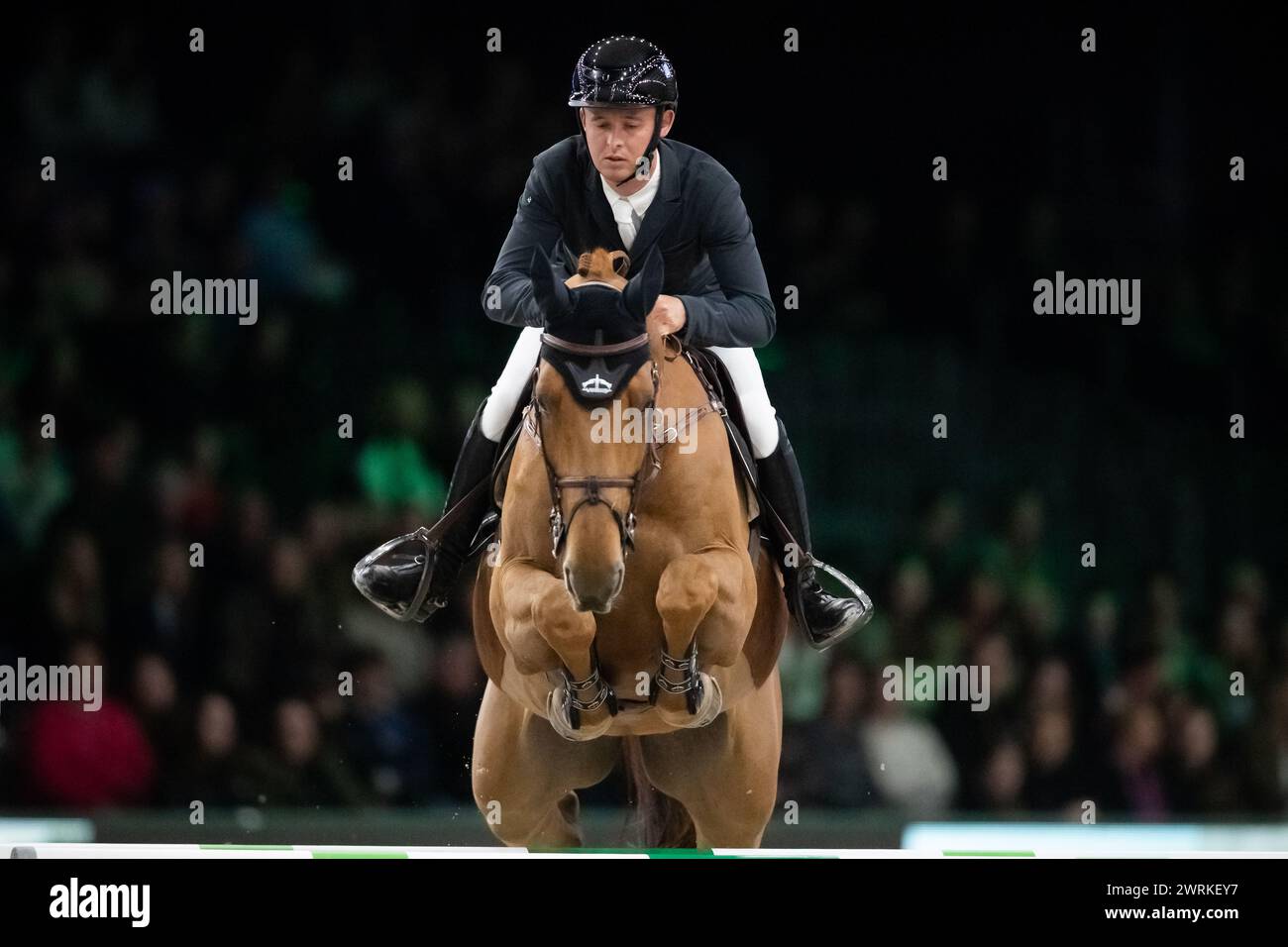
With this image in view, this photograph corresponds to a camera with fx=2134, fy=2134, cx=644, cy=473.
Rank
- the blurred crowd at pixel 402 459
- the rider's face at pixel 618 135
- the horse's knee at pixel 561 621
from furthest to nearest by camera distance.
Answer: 1. the blurred crowd at pixel 402 459
2. the rider's face at pixel 618 135
3. the horse's knee at pixel 561 621

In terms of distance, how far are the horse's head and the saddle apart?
1.92 ft

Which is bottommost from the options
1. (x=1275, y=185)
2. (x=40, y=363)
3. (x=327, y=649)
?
(x=327, y=649)

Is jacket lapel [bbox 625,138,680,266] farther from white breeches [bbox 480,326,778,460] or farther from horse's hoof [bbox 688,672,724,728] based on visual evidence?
horse's hoof [bbox 688,672,724,728]

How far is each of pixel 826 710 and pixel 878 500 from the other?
0.84 meters

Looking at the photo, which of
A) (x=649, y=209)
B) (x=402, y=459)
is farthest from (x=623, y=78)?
(x=402, y=459)

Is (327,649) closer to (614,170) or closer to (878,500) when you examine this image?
(878,500)

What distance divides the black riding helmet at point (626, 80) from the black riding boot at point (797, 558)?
0.94 metres

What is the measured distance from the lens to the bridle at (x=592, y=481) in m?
5.11

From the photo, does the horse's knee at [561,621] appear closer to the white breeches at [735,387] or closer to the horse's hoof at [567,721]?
the horse's hoof at [567,721]

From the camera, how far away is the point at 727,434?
5.80m

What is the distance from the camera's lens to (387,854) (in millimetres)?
5238

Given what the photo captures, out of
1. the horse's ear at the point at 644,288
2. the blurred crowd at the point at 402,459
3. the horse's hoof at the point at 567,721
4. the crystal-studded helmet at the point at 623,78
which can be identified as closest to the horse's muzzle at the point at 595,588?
the horse's hoof at the point at 567,721

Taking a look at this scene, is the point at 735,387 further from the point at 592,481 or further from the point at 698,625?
the point at 592,481
